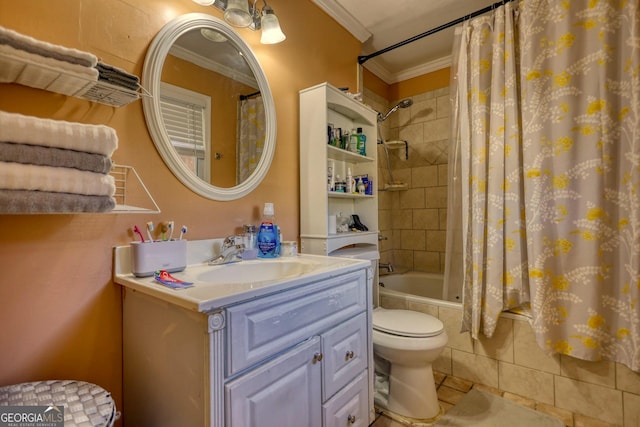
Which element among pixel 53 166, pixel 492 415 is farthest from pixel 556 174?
pixel 53 166

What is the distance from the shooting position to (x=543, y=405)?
153 centimetres

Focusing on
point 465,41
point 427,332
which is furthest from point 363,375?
point 465,41

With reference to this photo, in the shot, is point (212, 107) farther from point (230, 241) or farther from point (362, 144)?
point (362, 144)

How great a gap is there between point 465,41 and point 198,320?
2.05m

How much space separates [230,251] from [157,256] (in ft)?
1.00

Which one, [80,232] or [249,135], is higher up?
[249,135]

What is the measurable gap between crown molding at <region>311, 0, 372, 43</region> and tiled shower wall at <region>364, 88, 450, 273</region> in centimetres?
48

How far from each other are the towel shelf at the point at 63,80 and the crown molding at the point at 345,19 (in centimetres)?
140

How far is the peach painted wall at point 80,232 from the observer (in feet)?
2.71

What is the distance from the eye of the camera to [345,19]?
2023 mm

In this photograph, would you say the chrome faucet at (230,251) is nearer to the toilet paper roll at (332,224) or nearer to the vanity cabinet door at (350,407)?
the toilet paper roll at (332,224)

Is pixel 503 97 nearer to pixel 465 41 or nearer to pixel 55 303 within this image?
Result: pixel 465 41

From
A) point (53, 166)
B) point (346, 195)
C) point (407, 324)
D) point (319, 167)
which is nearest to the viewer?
point (53, 166)

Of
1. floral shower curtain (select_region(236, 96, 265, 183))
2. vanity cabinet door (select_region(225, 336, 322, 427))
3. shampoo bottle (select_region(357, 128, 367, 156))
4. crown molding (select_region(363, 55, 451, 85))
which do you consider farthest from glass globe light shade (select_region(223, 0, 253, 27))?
crown molding (select_region(363, 55, 451, 85))
